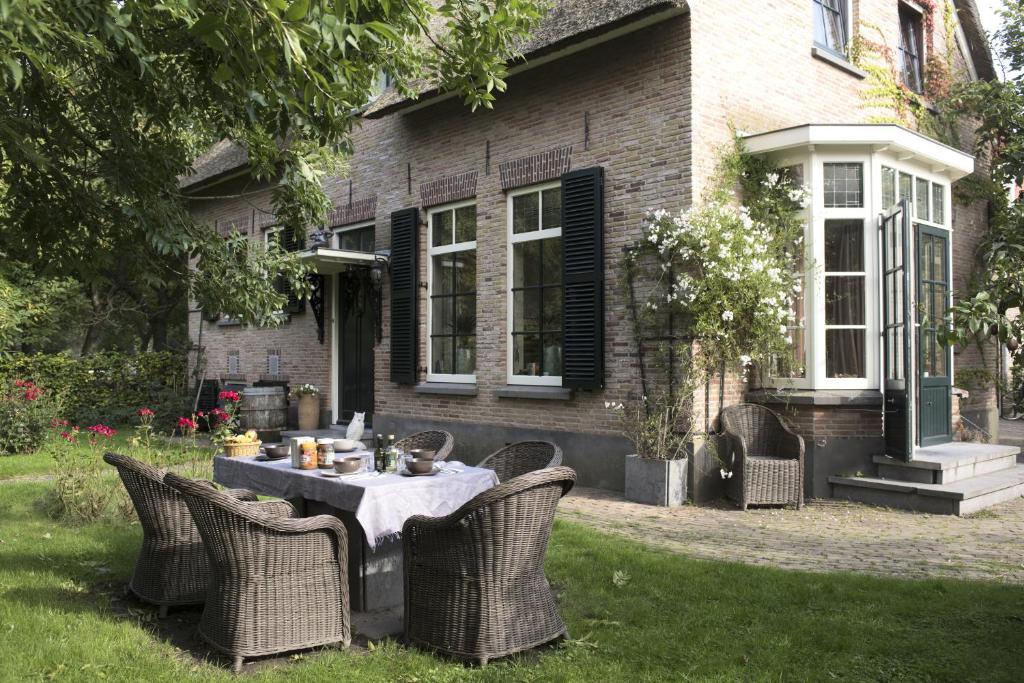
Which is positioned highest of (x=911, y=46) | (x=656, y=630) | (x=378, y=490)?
(x=911, y=46)

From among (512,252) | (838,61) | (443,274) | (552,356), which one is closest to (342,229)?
(443,274)

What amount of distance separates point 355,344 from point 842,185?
277 inches

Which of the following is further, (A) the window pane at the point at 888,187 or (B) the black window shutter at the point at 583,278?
(B) the black window shutter at the point at 583,278

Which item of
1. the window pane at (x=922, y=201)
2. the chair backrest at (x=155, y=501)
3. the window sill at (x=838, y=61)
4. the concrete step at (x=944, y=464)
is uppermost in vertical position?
the window sill at (x=838, y=61)

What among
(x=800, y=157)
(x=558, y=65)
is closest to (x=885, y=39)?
(x=800, y=157)

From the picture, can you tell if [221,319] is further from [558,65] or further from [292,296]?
[558,65]

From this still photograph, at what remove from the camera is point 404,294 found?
10.8 meters

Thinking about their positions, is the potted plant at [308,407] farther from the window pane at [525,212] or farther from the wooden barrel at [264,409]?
the window pane at [525,212]

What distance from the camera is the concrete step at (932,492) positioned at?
7.24m

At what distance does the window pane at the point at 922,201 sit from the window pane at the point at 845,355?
1.64 metres

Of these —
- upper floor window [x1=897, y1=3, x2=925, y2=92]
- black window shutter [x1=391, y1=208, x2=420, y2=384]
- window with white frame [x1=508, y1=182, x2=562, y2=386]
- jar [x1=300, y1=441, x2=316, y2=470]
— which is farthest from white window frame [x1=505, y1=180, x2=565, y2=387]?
upper floor window [x1=897, y1=3, x2=925, y2=92]

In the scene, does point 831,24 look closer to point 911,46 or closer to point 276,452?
point 911,46

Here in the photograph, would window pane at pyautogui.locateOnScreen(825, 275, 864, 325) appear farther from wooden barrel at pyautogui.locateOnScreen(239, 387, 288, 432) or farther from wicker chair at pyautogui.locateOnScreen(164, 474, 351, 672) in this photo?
wooden barrel at pyautogui.locateOnScreen(239, 387, 288, 432)

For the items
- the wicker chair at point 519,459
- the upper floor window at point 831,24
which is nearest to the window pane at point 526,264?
the upper floor window at point 831,24
